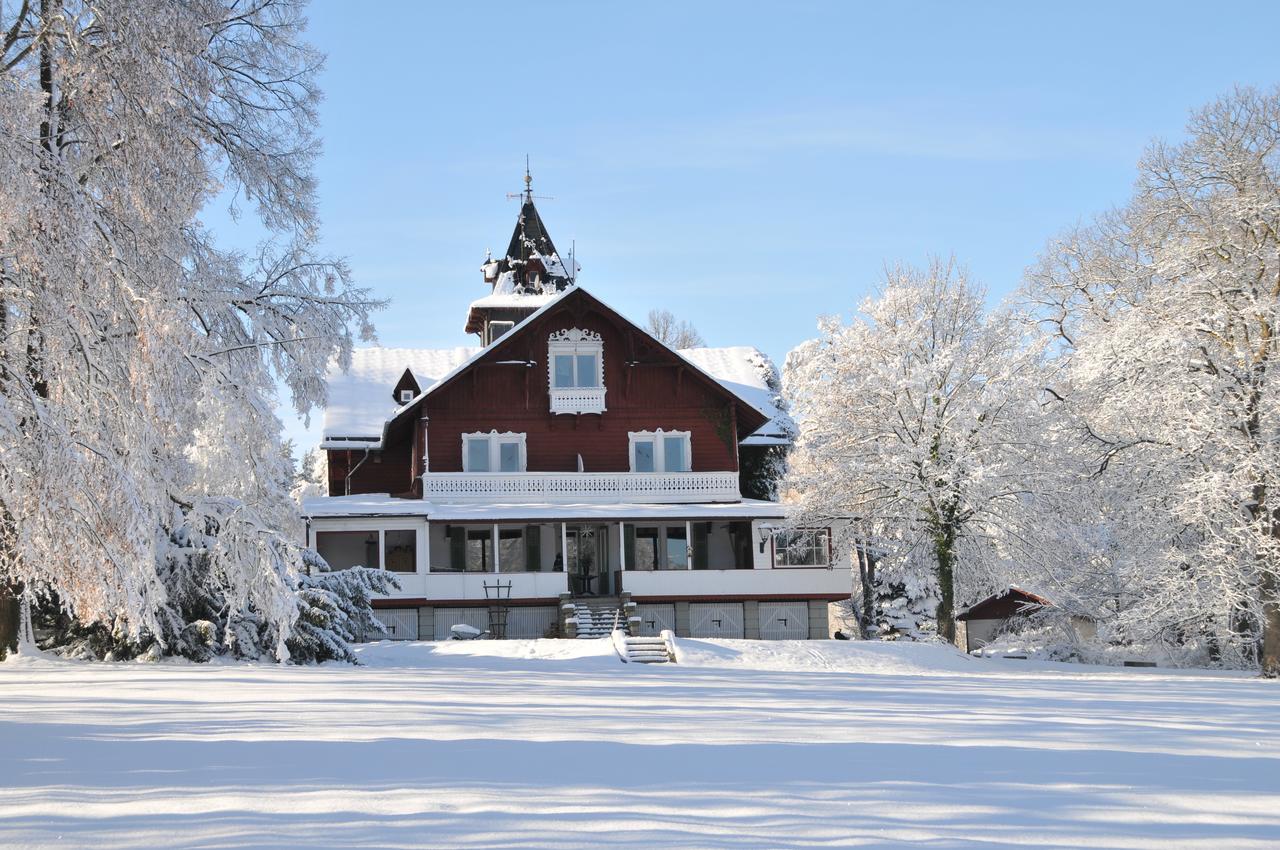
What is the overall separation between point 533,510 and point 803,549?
8.06 m

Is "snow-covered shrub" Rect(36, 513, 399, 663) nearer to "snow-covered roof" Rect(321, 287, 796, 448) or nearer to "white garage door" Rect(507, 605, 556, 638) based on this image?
"white garage door" Rect(507, 605, 556, 638)

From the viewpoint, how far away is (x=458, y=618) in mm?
34594

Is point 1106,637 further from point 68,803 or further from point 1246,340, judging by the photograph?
point 68,803

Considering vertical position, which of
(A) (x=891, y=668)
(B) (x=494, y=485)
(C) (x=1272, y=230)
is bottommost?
(A) (x=891, y=668)

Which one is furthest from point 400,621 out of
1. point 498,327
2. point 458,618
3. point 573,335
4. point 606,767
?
point 606,767

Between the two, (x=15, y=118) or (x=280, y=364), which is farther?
(x=280, y=364)

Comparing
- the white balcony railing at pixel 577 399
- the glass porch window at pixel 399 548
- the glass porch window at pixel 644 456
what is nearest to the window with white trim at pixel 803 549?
the glass porch window at pixel 644 456

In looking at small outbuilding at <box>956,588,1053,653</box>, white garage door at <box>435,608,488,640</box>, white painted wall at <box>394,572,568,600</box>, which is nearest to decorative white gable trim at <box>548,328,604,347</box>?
white painted wall at <box>394,572,568,600</box>

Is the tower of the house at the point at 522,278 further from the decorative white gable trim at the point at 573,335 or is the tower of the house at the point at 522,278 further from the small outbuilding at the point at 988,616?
the small outbuilding at the point at 988,616

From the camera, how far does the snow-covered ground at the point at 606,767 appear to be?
7152 millimetres

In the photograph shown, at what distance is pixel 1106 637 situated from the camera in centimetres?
3400

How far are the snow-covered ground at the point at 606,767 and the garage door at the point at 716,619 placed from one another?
2003cm

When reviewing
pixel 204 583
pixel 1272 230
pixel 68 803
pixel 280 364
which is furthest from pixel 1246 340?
pixel 68 803

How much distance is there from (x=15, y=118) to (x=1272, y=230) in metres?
23.6
